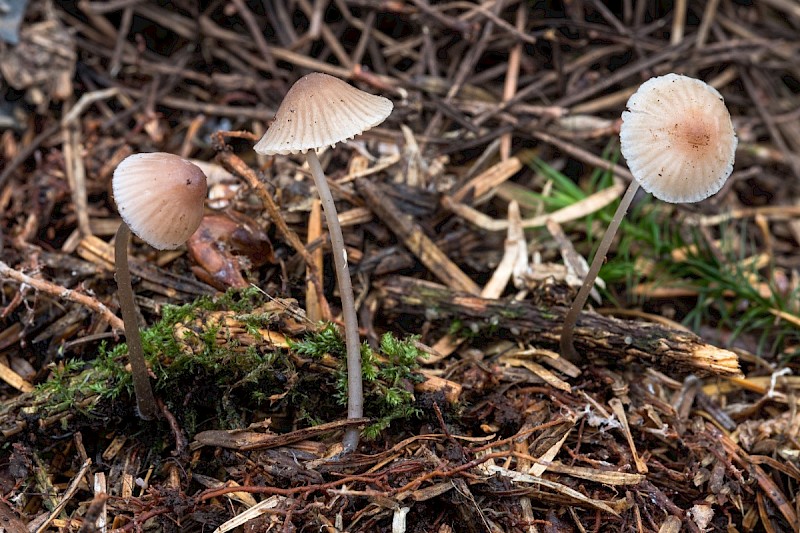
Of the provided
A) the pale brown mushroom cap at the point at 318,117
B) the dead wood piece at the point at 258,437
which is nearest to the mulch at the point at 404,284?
the dead wood piece at the point at 258,437

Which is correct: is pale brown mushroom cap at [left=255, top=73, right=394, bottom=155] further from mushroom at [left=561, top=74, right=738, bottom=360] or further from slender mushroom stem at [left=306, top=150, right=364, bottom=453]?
mushroom at [left=561, top=74, right=738, bottom=360]

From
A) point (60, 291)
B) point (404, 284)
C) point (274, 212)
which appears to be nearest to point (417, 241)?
point (404, 284)

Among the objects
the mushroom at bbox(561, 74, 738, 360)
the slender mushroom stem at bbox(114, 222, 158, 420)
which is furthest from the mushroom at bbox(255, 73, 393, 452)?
the mushroom at bbox(561, 74, 738, 360)

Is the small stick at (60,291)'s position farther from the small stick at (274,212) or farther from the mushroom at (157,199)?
the small stick at (274,212)

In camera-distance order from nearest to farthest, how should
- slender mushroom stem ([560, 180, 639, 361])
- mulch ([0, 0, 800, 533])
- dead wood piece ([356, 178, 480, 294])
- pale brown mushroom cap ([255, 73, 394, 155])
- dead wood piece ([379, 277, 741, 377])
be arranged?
1. pale brown mushroom cap ([255, 73, 394, 155])
2. mulch ([0, 0, 800, 533])
3. slender mushroom stem ([560, 180, 639, 361])
4. dead wood piece ([379, 277, 741, 377])
5. dead wood piece ([356, 178, 480, 294])

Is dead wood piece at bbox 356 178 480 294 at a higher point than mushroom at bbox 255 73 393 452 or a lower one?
lower

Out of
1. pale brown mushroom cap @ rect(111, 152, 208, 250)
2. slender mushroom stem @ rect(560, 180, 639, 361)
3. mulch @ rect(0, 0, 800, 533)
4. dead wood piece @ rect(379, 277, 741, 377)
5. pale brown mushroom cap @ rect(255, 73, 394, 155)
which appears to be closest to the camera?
pale brown mushroom cap @ rect(111, 152, 208, 250)
